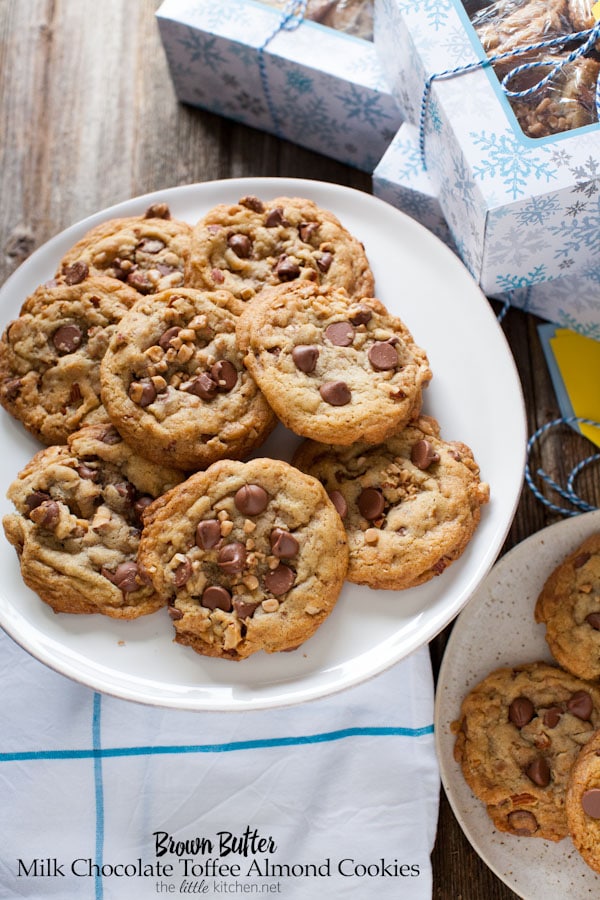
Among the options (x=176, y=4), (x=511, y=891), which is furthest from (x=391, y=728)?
(x=176, y=4)

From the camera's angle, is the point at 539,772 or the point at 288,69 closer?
the point at 539,772

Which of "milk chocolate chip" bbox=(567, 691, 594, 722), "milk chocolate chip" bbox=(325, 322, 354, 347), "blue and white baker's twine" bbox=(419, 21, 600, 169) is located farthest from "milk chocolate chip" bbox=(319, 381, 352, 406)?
"milk chocolate chip" bbox=(567, 691, 594, 722)

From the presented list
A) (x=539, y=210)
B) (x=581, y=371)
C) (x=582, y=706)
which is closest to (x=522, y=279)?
(x=539, y=210)

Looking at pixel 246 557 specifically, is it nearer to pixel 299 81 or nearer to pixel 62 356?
pixel 62 356

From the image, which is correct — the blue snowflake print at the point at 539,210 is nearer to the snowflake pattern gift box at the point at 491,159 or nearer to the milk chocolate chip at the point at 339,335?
the snowflake pattern gift box at the point at 491,159

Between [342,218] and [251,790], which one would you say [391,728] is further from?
[342,218]

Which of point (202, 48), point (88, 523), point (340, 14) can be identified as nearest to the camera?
point (88, 523)

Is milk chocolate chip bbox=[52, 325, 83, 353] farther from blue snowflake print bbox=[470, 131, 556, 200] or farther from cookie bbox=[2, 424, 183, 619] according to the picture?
blue snowflake print bbox=[470, 131, 556, 200]
